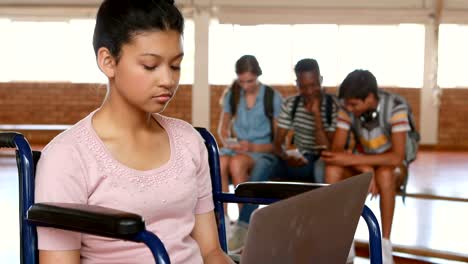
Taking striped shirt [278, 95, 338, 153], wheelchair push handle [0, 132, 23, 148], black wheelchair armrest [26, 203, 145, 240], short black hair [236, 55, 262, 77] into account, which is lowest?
striped shirt [278, 95, 338, 153]

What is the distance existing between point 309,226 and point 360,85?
221 centimetres

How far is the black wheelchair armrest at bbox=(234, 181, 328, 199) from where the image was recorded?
1436 mm

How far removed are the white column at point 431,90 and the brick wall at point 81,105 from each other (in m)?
0.08

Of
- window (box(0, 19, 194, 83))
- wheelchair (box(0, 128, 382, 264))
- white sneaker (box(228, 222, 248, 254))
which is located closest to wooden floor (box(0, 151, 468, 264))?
white sneaker (box(228, 222, 248, 254))

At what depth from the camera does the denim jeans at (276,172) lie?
141 inches

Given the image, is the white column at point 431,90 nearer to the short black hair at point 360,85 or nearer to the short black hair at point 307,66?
the short black hair at point 307,66

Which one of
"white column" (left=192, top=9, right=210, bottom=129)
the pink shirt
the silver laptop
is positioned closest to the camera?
the silver laptop

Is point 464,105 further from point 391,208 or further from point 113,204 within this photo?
point 113,204

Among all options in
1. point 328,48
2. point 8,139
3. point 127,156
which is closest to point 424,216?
point 127,156

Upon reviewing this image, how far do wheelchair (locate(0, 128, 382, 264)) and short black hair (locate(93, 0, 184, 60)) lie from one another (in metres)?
0.23

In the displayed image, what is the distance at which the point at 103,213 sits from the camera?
3.46 feet

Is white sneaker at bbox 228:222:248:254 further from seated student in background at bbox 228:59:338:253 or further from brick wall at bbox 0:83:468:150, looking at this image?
brick wall at bbox 0:83:468:150

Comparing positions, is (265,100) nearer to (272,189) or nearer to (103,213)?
(272,189)

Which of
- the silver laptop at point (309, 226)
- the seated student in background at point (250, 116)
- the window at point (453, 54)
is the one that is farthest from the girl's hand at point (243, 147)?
the window at point (453, 54)
